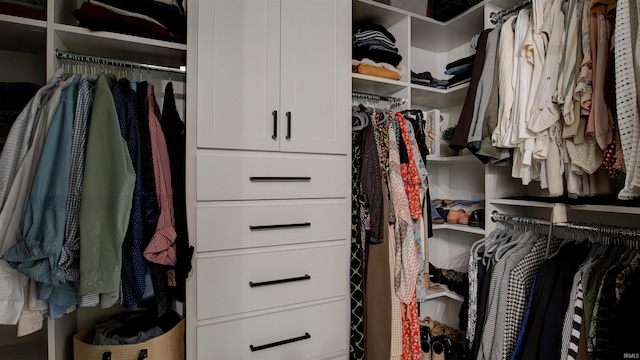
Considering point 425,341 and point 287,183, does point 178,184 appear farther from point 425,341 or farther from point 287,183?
point 425,341

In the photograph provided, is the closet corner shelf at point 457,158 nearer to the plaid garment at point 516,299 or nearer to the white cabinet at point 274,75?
the plaid garment at point 516,299

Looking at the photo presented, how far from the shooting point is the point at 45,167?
92 cm

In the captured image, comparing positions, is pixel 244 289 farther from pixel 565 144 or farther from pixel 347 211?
pixel 565 144

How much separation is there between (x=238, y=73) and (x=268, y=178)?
16.9 inches

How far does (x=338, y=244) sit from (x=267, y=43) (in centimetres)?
92

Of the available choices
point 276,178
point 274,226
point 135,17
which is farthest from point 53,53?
point 274,226

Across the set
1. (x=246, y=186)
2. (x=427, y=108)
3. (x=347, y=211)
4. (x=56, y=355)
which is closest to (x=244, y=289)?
(x=246, y=186)

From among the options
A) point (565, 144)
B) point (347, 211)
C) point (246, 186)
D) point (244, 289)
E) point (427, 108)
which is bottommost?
point (244, 289)

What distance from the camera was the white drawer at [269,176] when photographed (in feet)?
3.88

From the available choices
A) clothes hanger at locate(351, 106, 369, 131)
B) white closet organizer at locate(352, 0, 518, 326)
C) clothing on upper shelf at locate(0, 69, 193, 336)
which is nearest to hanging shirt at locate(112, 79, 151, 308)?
clothing on upper shelf at locate(0, 69, 193, 336)

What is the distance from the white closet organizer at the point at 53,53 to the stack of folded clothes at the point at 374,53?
0.86m

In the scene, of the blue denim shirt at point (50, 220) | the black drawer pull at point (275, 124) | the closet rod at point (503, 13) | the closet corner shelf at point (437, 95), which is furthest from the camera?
the closet corner shelf at point (437, 95)

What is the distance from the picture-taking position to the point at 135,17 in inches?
45.9

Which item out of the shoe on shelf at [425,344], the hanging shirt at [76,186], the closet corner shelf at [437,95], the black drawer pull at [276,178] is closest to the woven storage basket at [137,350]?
the hanging shirt at [76,186]
